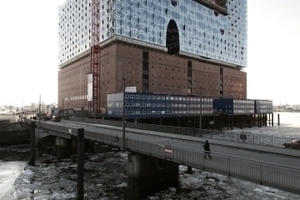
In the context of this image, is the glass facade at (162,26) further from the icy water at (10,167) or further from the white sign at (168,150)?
the white sign at (168,150)

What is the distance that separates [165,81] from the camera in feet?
308

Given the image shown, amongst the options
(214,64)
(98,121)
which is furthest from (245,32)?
(98,121)

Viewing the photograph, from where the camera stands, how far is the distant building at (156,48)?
8281cm

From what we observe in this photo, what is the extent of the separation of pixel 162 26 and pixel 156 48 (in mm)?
10503

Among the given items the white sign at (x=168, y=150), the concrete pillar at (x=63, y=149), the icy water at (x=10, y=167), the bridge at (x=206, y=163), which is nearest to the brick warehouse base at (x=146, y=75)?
the icy water at (x=10, y=167)

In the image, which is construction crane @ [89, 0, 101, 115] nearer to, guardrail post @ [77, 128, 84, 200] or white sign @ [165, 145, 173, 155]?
guardrail post @ [77, 128, 84, 200]

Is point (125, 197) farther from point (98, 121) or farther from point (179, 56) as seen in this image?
point (179, 56)

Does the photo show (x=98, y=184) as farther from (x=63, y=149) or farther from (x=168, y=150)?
(x=63, y=149)

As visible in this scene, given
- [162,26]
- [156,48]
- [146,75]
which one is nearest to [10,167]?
[146,75]

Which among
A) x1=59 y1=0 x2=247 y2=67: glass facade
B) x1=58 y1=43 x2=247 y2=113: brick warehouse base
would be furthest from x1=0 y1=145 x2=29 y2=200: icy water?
x1=59 y1=0 x2=247 y2=67: glass facade

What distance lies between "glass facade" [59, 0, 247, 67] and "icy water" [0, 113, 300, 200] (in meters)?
55.7

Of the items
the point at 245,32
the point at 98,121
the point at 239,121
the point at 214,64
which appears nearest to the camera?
the point at 98,121

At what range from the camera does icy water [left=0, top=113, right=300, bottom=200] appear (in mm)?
23984

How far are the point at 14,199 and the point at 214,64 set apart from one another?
367 feet
